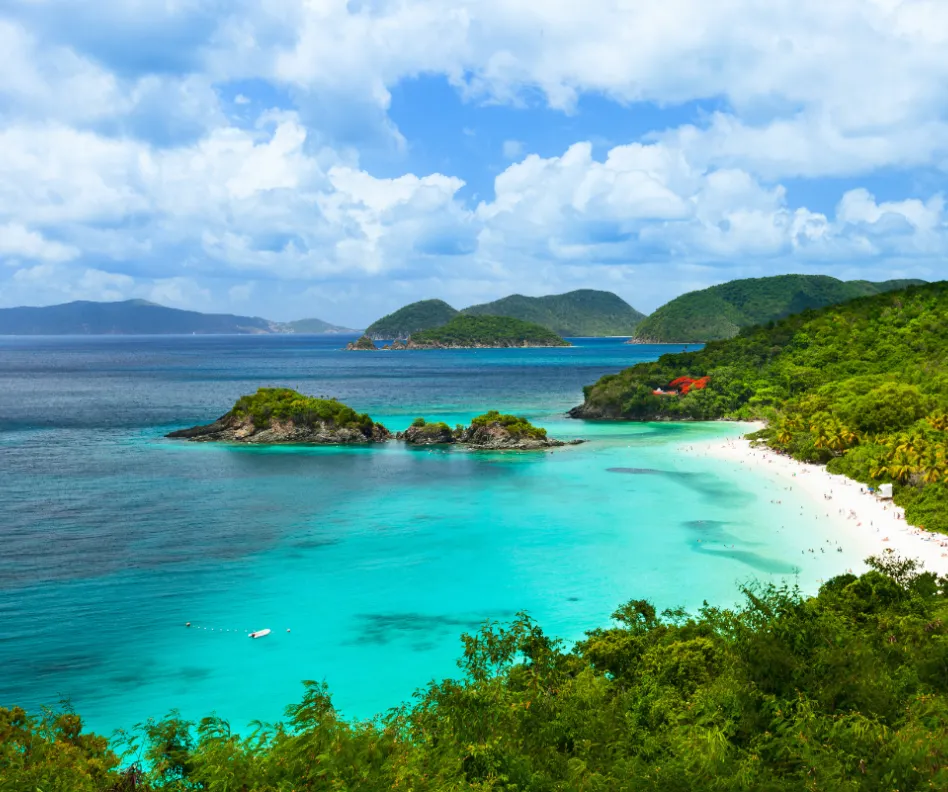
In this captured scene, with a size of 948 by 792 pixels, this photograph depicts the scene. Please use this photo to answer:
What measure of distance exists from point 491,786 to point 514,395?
119 m

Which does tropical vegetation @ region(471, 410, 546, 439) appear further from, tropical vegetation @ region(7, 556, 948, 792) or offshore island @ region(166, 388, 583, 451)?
tropical vegetation @ region(7, 556, 948, 792)

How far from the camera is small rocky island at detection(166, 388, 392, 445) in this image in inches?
3123

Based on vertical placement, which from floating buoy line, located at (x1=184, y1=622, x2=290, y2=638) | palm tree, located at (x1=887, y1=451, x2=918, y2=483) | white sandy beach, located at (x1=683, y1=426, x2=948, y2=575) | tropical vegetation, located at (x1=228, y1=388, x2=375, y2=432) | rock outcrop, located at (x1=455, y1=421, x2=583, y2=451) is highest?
tropical vegetation, located at (x1=228, y1=388, x2=375, y2=432)

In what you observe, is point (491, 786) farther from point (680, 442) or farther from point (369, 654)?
point (680, 442)

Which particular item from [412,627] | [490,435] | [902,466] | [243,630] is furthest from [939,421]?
[243,630]

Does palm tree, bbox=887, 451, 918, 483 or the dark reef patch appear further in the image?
palm tree, bbox=887, 451, 918, 483

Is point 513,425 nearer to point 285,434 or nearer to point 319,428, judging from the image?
point 319,428

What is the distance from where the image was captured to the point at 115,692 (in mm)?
24484

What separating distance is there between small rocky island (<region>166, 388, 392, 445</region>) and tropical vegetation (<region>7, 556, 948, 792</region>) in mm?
57996

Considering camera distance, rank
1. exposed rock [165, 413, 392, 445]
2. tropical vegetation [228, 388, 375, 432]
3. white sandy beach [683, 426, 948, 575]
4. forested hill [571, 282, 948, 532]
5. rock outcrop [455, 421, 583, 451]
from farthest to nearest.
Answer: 1. tropical vegetation [228, 388, 375, 432]
2. exposed rock [165, 413, 392, 445]
3. rock outcrop [455, 421, 583, 451]
4. forested hill [571, 282, 948, 532]
5. white sandy beach [683, 426, 948, 575]

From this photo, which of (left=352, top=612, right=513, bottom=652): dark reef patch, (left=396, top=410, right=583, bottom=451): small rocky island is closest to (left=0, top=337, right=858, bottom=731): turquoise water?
(left=352, top=612, right=513, bottom=652): dark reef patch

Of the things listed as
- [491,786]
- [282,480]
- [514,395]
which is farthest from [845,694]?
[514,395]

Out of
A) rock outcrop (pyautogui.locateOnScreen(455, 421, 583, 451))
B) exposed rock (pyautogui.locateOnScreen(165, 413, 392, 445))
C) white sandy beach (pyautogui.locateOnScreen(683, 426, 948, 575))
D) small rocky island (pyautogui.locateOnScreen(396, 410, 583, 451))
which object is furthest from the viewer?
exposed rock (pyautogui.locateOnScreen(165, 413, 392, 445))

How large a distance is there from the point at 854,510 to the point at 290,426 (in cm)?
5703
